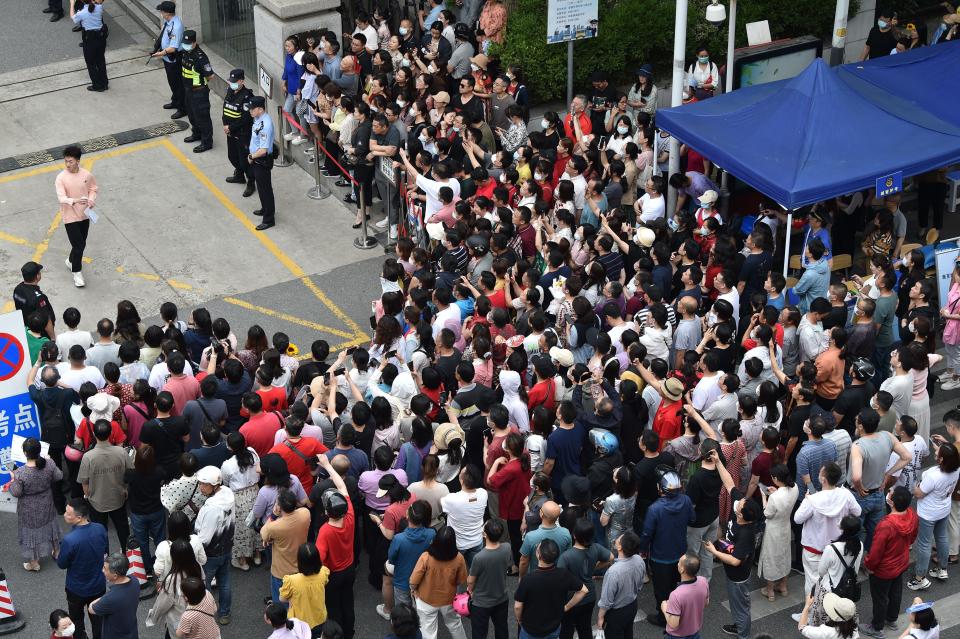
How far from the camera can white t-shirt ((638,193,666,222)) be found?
45.6ft

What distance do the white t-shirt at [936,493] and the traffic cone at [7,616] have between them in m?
7.32

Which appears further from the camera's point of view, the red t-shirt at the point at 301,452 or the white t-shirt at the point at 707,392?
the white t-shirt at the point at 707,392

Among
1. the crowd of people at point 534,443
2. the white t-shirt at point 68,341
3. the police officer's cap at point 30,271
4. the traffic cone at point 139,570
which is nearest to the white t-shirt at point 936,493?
the crowd of people at point 534,443

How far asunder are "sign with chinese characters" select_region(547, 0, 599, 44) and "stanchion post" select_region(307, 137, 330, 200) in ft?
11.5

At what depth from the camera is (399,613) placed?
27.9 ft

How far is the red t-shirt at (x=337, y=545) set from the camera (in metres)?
9.46

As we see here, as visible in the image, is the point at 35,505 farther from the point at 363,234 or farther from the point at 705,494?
the point at 363,234

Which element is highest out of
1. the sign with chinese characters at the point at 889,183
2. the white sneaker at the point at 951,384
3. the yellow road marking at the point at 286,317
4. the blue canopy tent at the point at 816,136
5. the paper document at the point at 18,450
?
the blue canopy tent at the point at 816,136

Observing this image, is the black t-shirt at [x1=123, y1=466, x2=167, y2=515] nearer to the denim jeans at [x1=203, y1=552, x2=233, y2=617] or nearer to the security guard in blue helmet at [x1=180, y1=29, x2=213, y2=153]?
the denim jeans at [x1=203, y1=552, x2=233, y2=617]

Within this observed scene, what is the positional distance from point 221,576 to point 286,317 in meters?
5.28

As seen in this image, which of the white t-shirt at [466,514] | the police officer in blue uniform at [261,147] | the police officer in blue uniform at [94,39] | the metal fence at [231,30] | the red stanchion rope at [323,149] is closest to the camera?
the white t-shirt at [466,514]

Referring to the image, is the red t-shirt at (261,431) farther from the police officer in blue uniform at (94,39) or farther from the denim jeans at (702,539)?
the police officer in blue uniform at (94,39)

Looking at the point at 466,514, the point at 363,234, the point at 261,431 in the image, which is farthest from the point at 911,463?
the point at 363,234

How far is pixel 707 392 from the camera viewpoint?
10.8 metres
